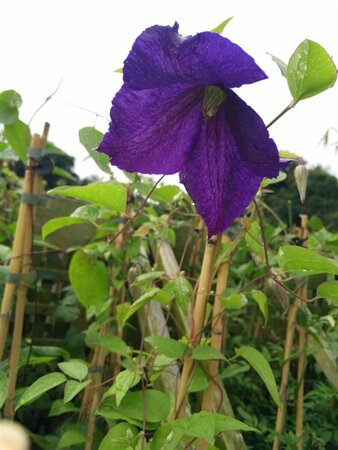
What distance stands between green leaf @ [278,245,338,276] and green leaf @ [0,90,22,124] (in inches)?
23.6

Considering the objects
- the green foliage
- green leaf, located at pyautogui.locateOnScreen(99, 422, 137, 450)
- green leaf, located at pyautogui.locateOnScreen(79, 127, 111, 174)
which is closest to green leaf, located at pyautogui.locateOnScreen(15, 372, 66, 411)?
the green foliage

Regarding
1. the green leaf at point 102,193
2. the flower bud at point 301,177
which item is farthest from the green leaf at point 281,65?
the green leaf at point 102,193

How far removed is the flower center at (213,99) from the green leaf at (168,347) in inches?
12.0

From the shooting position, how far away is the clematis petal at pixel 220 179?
529 millimetres

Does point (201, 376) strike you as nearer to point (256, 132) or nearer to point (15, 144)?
point (256, 132)

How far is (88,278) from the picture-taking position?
97 cm

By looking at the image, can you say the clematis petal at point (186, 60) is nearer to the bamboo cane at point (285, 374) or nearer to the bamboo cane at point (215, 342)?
the bamboo cane at point (215, 342)

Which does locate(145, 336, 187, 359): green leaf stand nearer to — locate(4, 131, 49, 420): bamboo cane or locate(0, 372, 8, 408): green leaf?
locate(0, 372, 8, 408): green leaf

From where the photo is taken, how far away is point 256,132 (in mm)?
486

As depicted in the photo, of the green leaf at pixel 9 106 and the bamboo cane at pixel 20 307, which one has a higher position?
the green leaf at pixel 9 106

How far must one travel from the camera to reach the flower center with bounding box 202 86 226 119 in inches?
19.9

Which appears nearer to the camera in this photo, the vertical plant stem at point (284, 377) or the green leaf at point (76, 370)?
the green leaf at point (76, 370)

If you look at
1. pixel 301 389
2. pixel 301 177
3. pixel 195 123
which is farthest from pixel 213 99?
pixel 301 389

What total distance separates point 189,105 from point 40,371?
87 cm
